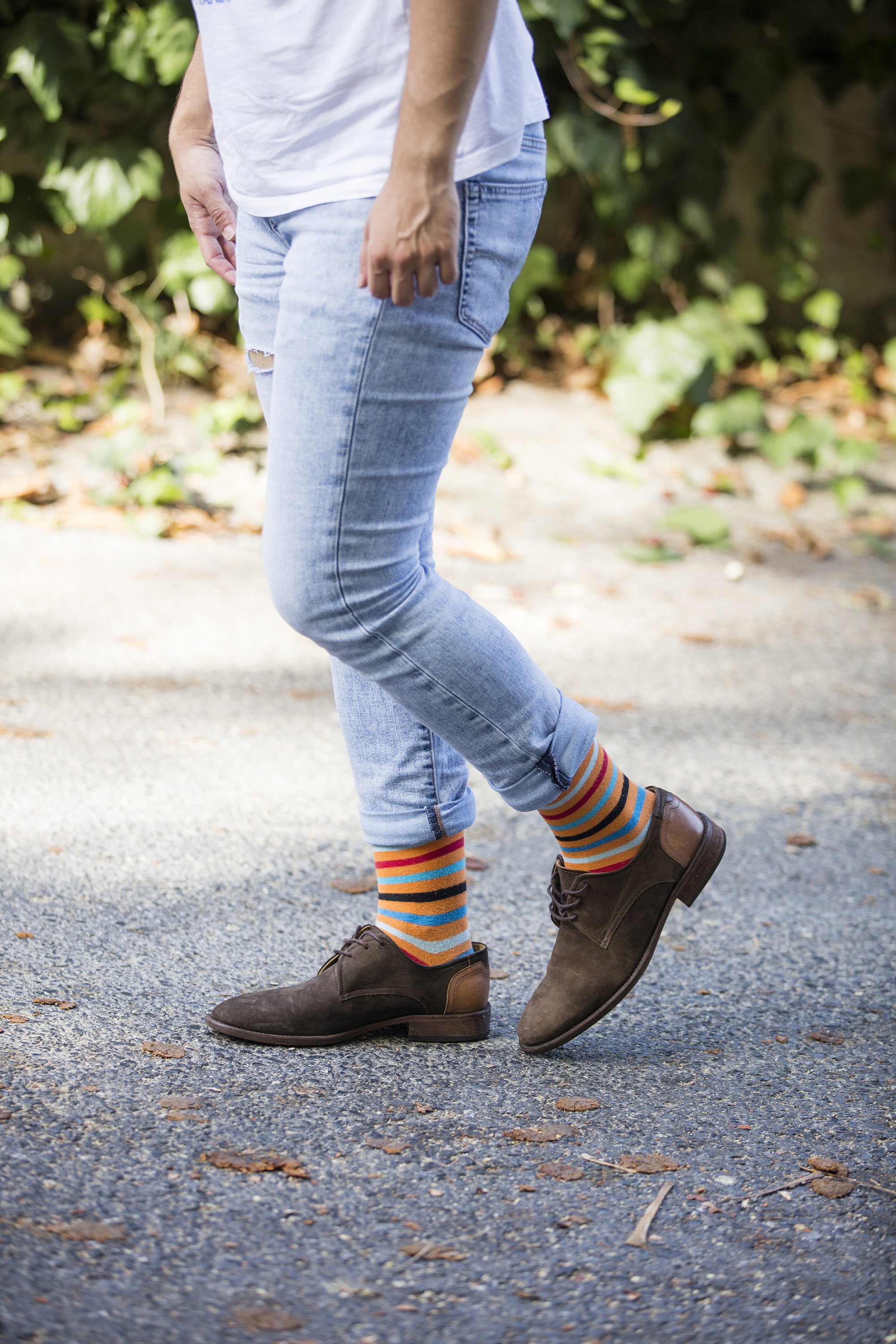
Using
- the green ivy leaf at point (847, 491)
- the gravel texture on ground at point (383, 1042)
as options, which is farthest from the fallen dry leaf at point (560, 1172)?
the green ivy leaf at point (847, 491)

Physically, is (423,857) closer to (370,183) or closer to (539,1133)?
(539,1133)

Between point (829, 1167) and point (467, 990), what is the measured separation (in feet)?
1.54

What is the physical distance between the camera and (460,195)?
1.20 meters

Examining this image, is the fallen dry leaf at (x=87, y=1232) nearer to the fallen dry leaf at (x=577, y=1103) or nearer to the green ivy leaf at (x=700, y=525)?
the fallen dry leaf at (x=577, y=1103)

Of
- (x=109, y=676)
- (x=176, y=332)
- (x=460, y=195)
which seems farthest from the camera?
(x=176, y=332)

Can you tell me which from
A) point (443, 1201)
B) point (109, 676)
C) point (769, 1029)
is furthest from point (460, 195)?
point (109, 676)

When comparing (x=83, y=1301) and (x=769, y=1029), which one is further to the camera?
(x=769, y=1029)

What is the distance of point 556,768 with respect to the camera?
4.53ft

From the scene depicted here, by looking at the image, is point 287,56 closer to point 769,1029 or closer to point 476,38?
point 476,38

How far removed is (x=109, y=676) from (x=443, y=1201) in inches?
77.7

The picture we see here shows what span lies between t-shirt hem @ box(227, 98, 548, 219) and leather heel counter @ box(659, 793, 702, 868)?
0.76 m

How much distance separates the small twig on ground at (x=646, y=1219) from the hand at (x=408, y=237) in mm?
933

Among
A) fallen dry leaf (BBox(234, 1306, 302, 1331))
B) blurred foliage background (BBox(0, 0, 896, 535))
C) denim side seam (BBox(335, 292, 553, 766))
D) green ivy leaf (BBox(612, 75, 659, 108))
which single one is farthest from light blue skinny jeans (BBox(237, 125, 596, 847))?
green ivy leaf (BBox(612, 75, 659, 108))

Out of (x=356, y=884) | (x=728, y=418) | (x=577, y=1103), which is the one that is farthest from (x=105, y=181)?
(x=577, y=1103)
